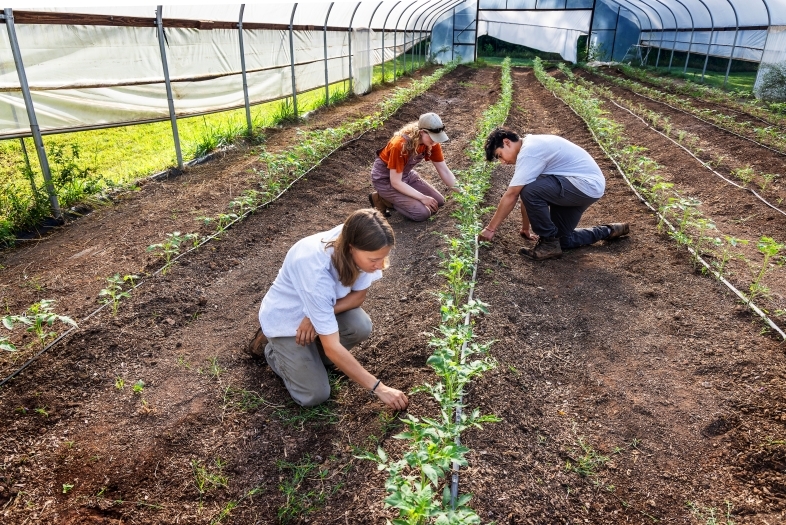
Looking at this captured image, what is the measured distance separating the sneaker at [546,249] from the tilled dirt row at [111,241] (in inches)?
111

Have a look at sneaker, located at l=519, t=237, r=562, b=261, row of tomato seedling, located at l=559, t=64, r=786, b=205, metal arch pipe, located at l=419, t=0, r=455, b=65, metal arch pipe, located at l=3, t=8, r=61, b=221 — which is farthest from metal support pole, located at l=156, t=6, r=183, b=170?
metal arch pipe, located at l=419, t=0, r=455, b=65

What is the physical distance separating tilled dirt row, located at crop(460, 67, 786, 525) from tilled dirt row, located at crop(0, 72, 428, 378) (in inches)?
103

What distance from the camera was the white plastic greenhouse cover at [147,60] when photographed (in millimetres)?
4754

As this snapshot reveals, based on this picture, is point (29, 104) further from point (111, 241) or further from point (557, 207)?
point (557, 207)

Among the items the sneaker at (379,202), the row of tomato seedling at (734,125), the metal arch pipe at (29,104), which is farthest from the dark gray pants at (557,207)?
the row of tomato seedling at (734,125)

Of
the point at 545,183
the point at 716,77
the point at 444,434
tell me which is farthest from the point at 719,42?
the point at 444,434

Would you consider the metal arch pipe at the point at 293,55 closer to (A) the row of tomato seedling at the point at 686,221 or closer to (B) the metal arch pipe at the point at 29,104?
(B) the metal arch pipe at the point at 29,104

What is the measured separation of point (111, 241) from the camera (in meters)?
4.35

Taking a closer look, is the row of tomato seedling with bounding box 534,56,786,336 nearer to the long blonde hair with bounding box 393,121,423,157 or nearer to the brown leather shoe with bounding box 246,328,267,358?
the long blonde hair with bounding box 393,121,423,157

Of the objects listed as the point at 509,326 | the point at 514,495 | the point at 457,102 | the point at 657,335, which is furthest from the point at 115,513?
the point at 457,102

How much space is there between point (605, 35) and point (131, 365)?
25.3 m

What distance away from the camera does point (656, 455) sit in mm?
2375

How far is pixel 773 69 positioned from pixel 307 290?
1405 cm

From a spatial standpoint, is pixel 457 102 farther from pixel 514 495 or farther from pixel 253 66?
pixel 514 495
